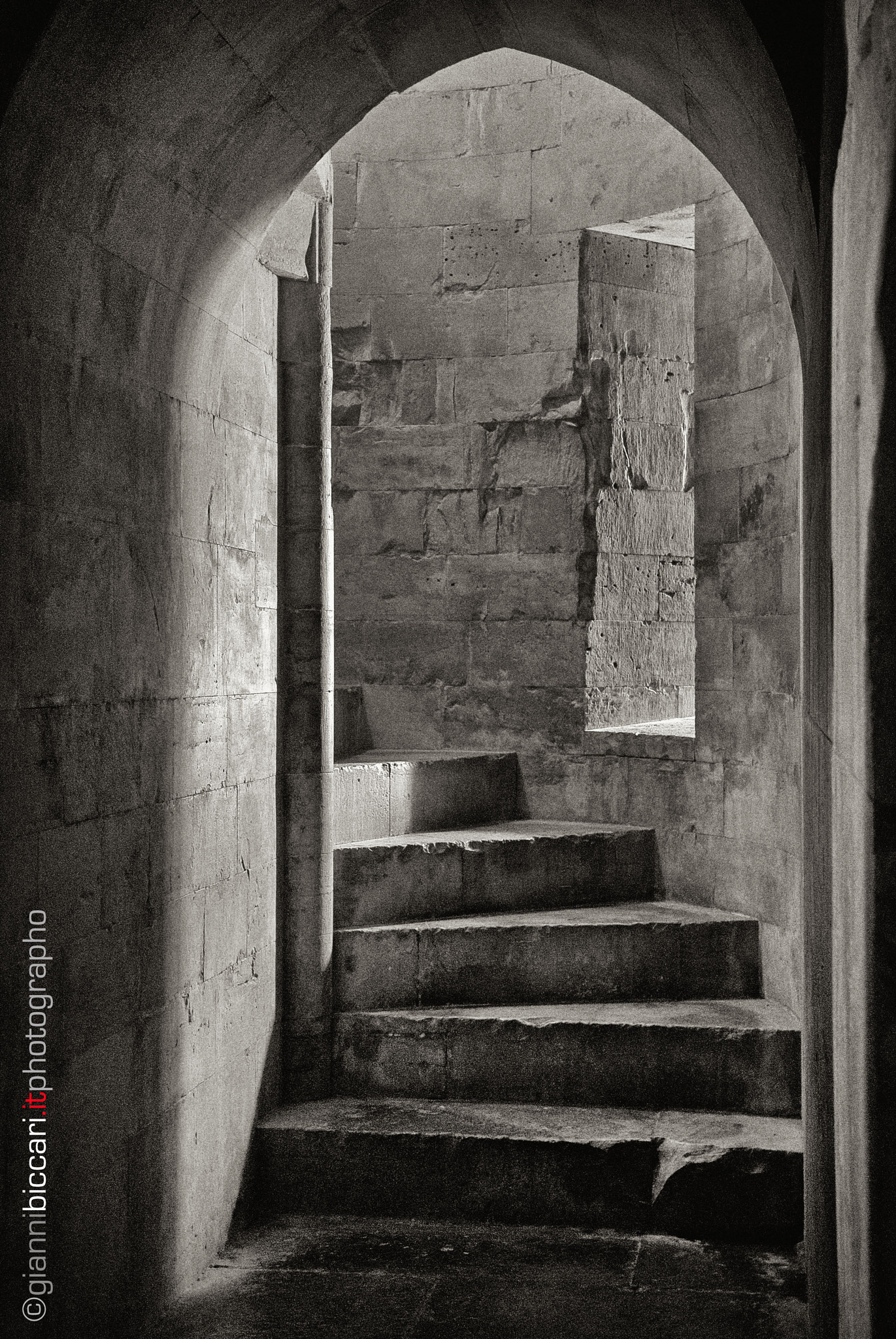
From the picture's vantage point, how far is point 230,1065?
434cm

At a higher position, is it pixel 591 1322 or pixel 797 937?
pixel 797 937

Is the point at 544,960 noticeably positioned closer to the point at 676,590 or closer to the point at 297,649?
the point at 297,649

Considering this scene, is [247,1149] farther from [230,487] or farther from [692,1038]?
[230,487]

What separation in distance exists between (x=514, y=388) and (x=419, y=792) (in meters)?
2.17

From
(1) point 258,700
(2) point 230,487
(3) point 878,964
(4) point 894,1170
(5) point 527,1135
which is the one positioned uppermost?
(2) point 230,487

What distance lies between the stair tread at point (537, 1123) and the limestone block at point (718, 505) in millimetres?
2452

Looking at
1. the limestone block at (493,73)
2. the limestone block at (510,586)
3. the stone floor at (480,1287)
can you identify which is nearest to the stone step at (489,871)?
the limestone block at (510,586)

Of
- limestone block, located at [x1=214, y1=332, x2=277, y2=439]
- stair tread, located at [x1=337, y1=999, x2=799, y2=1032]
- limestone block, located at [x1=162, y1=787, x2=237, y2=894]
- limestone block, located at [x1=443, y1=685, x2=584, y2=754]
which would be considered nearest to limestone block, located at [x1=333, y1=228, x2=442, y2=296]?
limestone block, located at [x1=443, y1=685, x2=584, y2=754]

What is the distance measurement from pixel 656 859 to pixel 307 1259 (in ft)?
8.51

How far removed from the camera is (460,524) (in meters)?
6.86

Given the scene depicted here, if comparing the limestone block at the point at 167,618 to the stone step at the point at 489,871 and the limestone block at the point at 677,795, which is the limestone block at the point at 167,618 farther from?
the limestone block at the point at 677,795

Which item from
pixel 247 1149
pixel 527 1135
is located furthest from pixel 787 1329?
pixel 247 1149

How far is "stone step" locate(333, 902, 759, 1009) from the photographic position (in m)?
5.06

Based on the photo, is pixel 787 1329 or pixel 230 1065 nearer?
pixel 787 1329
